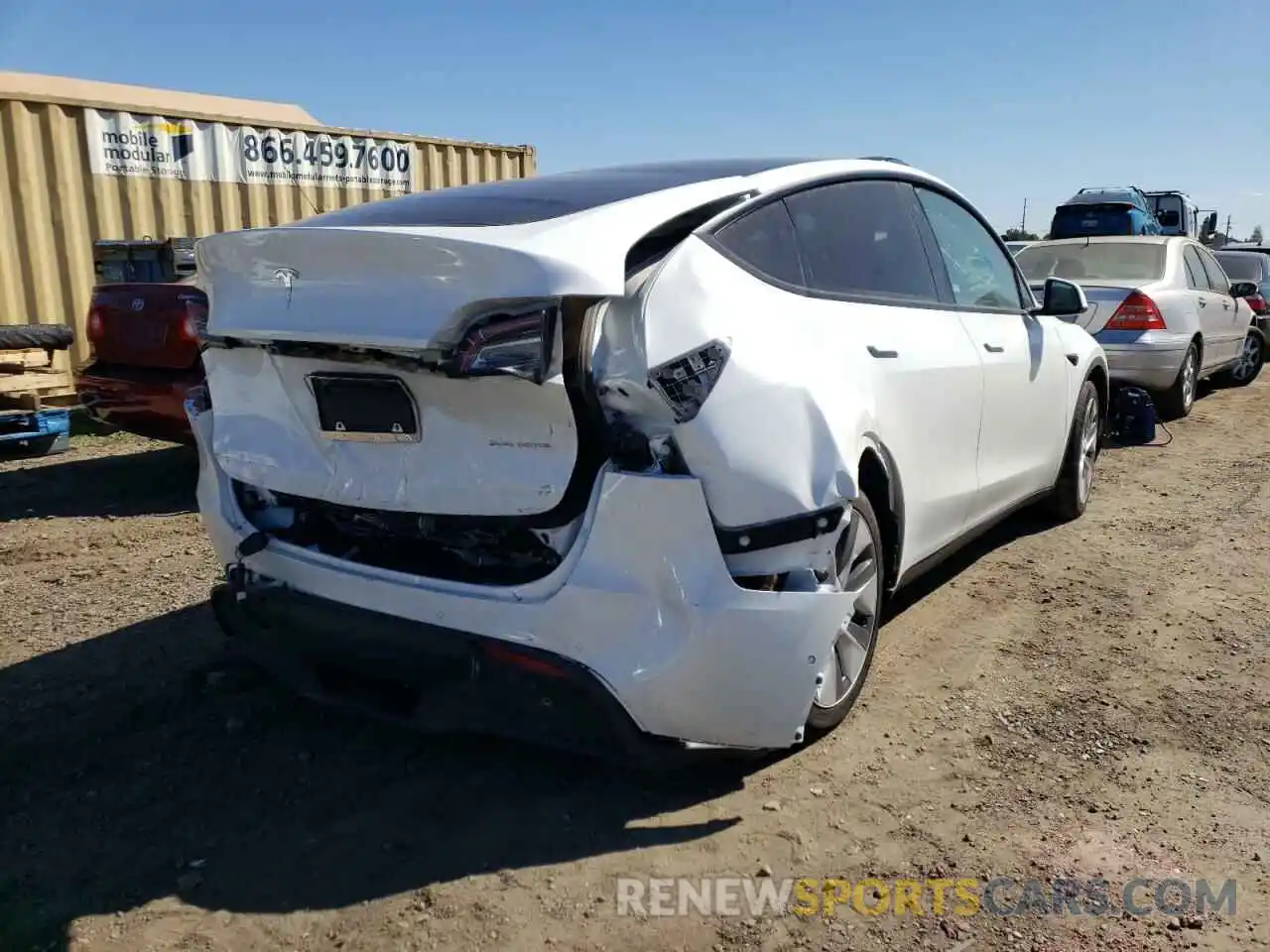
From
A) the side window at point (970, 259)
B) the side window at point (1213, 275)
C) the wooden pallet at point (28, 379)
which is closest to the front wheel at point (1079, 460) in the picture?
the side window at point (970, 259)

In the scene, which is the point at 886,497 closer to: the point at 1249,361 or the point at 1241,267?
the point at 1249,361

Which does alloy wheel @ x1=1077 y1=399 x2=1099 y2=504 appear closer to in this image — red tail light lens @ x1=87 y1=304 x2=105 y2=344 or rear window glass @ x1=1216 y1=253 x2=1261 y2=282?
red tail light lens @ x1=87 y1=304 x2=105 y2=344

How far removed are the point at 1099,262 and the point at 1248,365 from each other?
4.38m

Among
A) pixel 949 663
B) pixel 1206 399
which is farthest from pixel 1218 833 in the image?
pixel 1206 399

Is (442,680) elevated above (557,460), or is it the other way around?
(557,460)

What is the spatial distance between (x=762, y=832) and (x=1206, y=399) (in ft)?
32.9

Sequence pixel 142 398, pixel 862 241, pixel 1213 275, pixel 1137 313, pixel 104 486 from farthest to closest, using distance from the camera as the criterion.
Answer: pixel 1213 275
pixel 1137 313
pixel 104 486
pixel 142 398
pixel 862 241

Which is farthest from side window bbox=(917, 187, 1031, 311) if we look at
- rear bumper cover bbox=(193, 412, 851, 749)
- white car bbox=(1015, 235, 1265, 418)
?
white car bbox=(1015, 235, 1265, 418)

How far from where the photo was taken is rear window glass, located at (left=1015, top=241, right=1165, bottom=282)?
869cm

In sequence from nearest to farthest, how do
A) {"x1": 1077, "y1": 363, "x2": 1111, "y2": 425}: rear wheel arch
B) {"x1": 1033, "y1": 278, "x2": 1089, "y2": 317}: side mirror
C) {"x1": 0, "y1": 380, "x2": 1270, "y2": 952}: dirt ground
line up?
{"x1": 0, "y1": 380, "x2": 1270, "y2": 952}: dirt ground → {"x1": 1033, "y1": 278, "x2": 1089, "y2": 317}: side mirror → {"x1": 1077, "y1": 363, "x2": 1111, "y2": 425}: rear wheel arch

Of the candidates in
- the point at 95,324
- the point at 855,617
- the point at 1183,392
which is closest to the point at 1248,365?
the point at 1183,392

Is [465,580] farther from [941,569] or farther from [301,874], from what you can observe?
[941,569]

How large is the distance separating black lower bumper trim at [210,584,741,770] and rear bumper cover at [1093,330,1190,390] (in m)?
6.92

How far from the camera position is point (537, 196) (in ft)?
9.93
